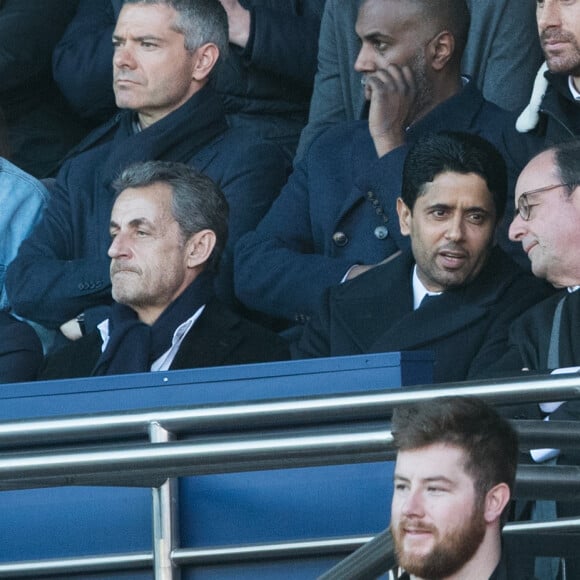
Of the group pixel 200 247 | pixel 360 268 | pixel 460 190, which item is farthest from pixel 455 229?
pixel 200 247

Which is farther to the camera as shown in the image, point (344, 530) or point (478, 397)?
point (344, 530)

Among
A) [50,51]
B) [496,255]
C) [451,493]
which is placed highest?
[50,51]

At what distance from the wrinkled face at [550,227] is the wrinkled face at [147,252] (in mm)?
1104

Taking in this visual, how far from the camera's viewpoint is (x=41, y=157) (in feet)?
23.1

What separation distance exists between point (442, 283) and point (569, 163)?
49 centimetres

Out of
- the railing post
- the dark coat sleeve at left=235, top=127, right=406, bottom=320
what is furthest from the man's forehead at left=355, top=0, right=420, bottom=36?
the railing post

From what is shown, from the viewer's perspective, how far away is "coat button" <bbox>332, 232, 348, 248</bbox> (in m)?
5.59

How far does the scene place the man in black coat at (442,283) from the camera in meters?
4.87

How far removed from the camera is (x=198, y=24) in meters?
6.10

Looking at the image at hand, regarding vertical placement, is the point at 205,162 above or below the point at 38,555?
above

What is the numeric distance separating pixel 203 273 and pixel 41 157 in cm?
181

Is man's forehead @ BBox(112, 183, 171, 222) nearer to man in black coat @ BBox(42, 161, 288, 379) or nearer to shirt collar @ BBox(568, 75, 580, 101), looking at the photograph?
man in black coat @ BBox(42, 161, 288, 379)

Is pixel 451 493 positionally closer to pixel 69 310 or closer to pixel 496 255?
pixel 496 255

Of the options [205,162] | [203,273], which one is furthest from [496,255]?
[205,162]
